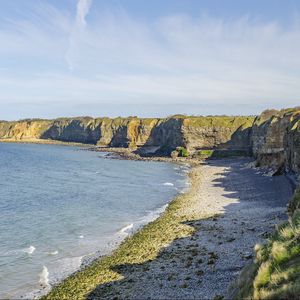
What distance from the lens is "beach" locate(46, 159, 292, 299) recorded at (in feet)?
70.3

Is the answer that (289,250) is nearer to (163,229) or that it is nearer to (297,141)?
(163,229)

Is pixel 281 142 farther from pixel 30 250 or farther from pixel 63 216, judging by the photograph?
pixel 30 250

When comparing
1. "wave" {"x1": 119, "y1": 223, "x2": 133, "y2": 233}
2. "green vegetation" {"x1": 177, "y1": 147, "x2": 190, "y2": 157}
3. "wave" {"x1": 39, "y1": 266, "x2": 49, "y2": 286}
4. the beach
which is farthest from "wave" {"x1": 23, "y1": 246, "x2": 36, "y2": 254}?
"green vegetation" {"x1": 177, "y1": 147, "x2": 190, "y2": 157}

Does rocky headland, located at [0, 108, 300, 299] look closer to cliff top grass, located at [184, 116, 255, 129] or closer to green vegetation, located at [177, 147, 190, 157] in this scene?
green vegetation, located at [177, 147, 190, 157]

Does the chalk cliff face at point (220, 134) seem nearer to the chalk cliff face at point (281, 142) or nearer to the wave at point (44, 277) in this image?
the chalk cliff face at point (281, 142)

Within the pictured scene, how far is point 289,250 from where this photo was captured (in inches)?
536

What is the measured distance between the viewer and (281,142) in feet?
251

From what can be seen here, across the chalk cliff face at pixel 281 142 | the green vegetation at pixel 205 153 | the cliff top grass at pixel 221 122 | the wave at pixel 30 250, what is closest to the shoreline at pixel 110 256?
the wave at pixel 30 250

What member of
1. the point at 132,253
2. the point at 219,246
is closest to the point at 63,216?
the point at 132,253

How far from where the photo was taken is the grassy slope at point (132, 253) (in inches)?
890

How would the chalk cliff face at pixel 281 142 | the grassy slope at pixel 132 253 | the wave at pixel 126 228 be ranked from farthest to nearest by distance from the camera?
the chalk cliff face at pixel 281 142
the wave at pixel 126 228
the grassy slope at pixel 132 253

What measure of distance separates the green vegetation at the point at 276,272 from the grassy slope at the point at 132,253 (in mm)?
11113

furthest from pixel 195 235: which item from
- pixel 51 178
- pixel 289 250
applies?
pixel 51 178

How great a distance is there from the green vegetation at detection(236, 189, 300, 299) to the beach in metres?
4.19
